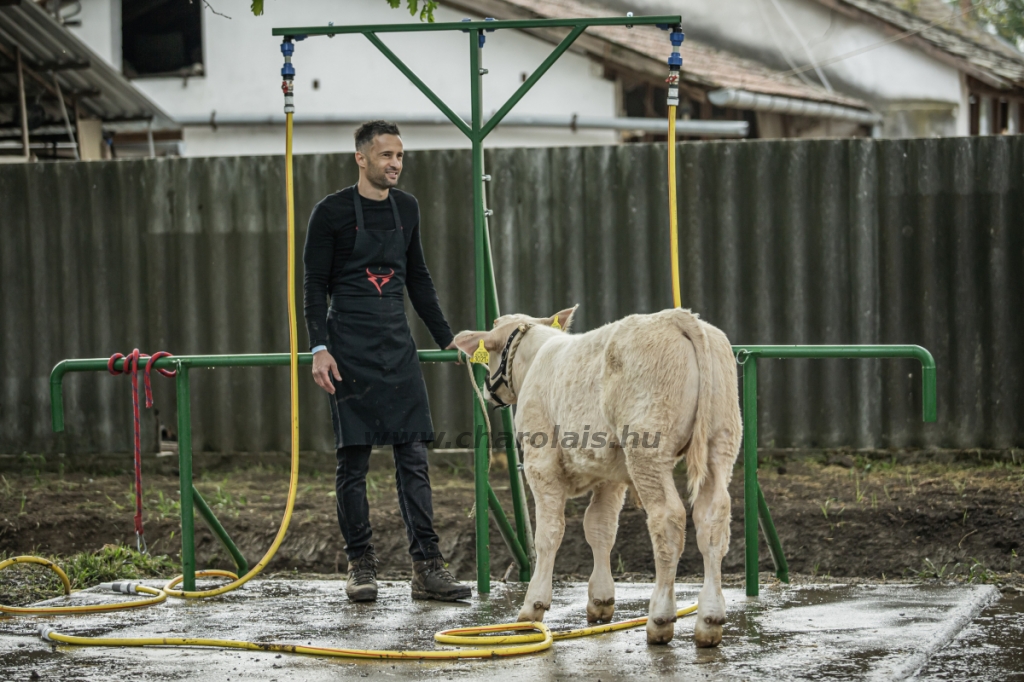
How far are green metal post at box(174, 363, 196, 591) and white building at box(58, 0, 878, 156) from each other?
9006 millimetres

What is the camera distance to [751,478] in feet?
19.1

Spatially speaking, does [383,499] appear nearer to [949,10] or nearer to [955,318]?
[955,318]

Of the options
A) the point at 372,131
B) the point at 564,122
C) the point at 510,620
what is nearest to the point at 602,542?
the point at 510,620

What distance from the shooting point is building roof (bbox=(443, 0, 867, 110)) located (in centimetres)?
1472

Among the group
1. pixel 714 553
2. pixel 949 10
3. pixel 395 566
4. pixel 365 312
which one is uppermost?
pixel 949 10

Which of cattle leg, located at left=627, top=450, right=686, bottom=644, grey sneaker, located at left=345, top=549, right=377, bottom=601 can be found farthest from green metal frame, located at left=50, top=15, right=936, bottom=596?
cattle leg, located at left=627, top=450, right=686, bottom=644

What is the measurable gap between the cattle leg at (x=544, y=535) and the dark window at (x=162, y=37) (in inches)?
470

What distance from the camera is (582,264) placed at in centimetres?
910

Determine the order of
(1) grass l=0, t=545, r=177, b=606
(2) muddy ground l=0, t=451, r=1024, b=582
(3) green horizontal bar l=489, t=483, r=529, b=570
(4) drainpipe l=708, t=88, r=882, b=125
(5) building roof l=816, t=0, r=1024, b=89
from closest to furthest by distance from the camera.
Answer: (3) green horizontal bar l=489, t=483, r=529, b=570 < (1) grass l=0, t=545, r=177, b=606 < (2) muddy ground l=0, t=451, r=1024, b=582 < (4) drainpipe l=708, t=88, r=882, b=125 < (5) building roof l=816, t=0, r=1024, b=89

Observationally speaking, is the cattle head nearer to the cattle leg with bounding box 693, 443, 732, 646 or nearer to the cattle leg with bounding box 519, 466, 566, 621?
the cattle leg with bounding box 519, 466, 566, 621

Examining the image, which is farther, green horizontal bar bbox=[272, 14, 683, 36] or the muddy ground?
the muddy ground

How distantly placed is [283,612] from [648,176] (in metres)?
4.70

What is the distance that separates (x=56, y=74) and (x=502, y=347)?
8643mm

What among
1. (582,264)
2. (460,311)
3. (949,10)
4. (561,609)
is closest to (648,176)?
(582,264)
